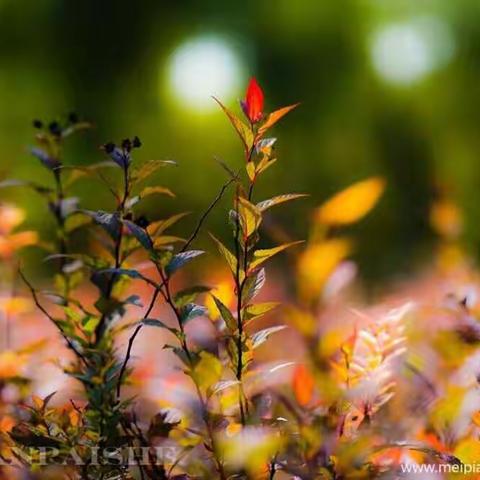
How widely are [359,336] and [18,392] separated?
1.72 ft

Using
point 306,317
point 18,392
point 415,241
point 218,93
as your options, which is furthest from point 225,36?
point 306,317

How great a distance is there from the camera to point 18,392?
1388mm

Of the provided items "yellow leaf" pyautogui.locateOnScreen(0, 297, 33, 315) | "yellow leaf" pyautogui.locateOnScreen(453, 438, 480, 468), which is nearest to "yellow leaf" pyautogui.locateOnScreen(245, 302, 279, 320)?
"yellow leaf" pyautogui.locateOnScreen(453, 438, 480, 468)

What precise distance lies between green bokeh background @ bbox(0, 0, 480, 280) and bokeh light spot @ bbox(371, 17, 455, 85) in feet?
0.16

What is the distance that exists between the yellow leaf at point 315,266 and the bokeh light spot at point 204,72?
4817 mm

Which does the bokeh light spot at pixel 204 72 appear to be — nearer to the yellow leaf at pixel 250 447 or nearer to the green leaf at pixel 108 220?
the green leaf at pixel 108 220

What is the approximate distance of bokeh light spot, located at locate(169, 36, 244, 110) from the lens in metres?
5.84

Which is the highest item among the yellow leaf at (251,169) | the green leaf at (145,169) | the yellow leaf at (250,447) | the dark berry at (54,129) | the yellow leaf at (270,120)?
the dark berry at (54,129)

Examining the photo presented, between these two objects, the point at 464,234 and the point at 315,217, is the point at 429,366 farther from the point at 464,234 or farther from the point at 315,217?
the point at 464,234

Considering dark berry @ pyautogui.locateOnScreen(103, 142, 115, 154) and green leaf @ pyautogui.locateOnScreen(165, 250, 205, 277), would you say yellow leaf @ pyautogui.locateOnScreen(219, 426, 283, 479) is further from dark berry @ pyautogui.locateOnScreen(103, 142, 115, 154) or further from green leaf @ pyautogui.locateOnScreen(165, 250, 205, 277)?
dark berry @ pyautogui.locateOnScreen(103, 142, 115, 154)

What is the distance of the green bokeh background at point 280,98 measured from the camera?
6.09m

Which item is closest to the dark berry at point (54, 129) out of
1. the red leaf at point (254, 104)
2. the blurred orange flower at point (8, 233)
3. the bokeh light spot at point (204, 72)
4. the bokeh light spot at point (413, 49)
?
the blurred orange flower at point (8, 233)

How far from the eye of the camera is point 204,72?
5852 millimetres

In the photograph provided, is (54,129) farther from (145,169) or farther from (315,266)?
(315,266)
